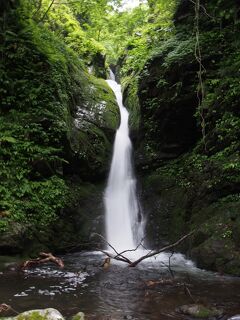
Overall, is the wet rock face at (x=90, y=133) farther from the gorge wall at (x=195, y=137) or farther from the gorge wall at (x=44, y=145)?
the gorge wall at (x=195, y=137)

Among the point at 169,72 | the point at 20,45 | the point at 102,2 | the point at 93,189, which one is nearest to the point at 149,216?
the point at 93,189

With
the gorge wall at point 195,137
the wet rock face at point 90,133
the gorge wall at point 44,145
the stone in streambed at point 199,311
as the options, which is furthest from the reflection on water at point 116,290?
the wet rock face at point 90,133

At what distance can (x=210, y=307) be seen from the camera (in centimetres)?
524

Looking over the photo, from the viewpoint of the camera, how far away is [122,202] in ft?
38.3

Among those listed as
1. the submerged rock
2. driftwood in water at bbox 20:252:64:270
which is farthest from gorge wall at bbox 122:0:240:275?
the submerged rock

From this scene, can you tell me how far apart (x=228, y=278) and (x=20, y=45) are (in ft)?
28.9

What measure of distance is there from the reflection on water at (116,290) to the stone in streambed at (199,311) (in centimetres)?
12

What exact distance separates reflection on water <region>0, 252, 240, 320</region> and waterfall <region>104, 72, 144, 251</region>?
8.05 feet

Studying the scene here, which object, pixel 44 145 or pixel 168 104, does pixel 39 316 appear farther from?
pixel 168 104

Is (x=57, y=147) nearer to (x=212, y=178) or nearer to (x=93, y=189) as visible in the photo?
(x=93, y=189)

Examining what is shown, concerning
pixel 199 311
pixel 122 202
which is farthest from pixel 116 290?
pixel 122 202

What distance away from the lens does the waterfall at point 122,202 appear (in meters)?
10.6

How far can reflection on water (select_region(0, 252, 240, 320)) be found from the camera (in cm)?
530

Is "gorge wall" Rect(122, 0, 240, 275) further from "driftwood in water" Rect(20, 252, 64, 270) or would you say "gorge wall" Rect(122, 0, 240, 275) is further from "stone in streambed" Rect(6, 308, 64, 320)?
"stone in streambed" Rect(6, 308, 64, 320)
